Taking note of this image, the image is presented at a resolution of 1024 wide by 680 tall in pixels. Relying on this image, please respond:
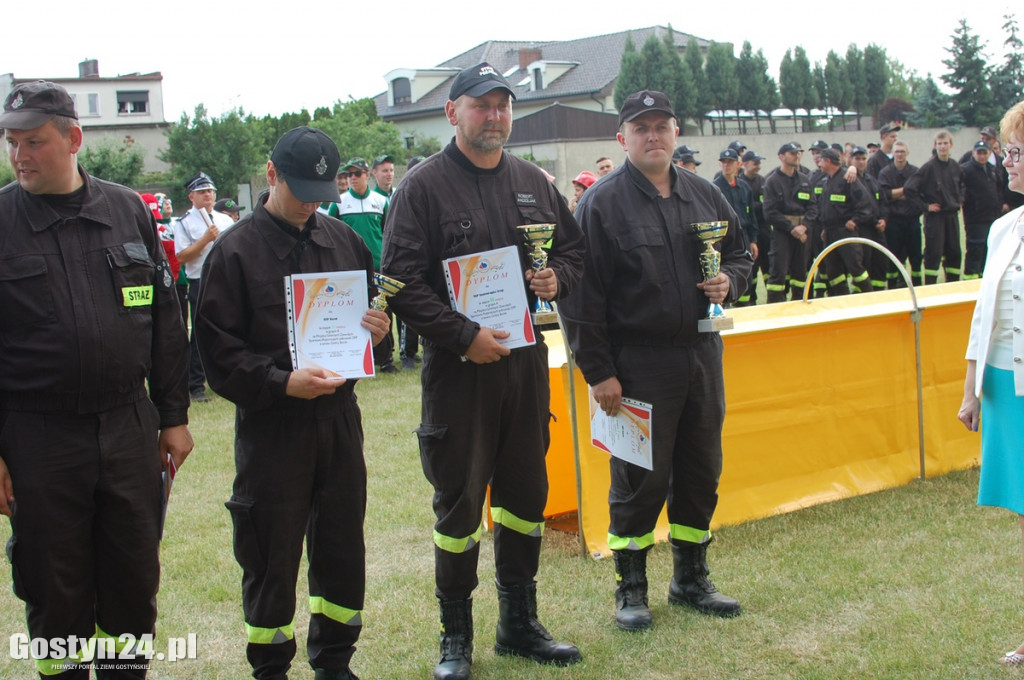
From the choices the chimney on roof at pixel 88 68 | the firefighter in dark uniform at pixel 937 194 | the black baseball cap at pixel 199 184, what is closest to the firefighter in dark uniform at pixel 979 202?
A: the firefighter in dark uniform at pixel 937 194

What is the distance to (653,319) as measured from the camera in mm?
4352

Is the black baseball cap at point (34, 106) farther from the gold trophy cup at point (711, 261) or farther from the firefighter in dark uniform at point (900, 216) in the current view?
the firefighter in dark uniform at point (900, 216)

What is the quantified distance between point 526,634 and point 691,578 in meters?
0.96

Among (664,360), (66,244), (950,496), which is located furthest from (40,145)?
(950,496)

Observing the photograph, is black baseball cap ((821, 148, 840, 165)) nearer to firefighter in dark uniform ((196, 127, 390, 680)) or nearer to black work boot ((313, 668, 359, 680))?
firefighter in dark uniform ((196, 127, 390, 680))

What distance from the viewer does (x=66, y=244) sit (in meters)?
3.15

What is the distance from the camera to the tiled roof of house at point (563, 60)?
68875mm

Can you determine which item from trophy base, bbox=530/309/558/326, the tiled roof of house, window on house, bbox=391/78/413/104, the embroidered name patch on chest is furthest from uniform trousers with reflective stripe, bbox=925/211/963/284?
window on house, bbox=391/78/413/104

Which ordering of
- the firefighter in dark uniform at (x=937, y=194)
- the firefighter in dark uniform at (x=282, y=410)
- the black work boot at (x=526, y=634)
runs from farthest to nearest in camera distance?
the firefighter in dark uniform at (x=937, y=194)
the black work boot at (x=526, y=634)
the firefighter in dark uniform at (x=282, y=410)

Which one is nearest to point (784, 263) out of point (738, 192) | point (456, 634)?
point (738, 192)

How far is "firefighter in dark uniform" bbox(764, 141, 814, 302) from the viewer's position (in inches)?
525

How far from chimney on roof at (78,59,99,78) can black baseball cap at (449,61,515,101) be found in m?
72.4

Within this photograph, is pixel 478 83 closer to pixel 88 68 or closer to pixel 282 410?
pixel 282 410

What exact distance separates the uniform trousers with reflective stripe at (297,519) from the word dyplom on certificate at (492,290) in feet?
1.92
